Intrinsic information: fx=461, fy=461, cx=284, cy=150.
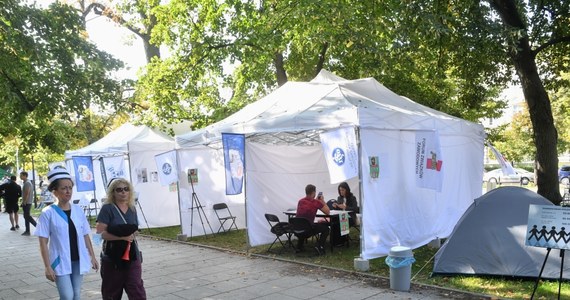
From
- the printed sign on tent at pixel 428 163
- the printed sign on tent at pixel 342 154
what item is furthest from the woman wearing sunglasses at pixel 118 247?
the printed sign on tent at pixel 428 163

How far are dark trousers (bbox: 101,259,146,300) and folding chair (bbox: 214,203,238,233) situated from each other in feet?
24.7

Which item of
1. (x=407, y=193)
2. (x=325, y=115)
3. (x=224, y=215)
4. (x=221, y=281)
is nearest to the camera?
(x=221, y=281)

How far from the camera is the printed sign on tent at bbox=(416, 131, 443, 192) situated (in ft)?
28.5

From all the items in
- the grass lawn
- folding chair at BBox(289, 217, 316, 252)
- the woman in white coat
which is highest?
the woman in white coat

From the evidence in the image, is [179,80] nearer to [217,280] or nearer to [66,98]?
[66,98]

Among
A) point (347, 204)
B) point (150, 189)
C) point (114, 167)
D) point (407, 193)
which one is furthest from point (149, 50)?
point (407, 193)

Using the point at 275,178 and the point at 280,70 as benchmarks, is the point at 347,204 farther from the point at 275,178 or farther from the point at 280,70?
the point at 280,70

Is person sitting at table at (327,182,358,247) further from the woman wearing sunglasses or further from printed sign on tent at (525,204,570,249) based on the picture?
the woman wearing sunglasses

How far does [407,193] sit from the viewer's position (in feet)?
29.3

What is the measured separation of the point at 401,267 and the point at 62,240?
14.1 ft

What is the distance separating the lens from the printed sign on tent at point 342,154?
762 cm

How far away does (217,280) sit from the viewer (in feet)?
24.0

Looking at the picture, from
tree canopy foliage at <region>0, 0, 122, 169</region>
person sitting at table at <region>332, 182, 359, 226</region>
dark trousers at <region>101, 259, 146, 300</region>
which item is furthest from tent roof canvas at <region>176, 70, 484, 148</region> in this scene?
A: dark trousers at <region>101, 259, 146, 300</region>

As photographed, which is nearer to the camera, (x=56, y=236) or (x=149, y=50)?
(x=56, y=236)
